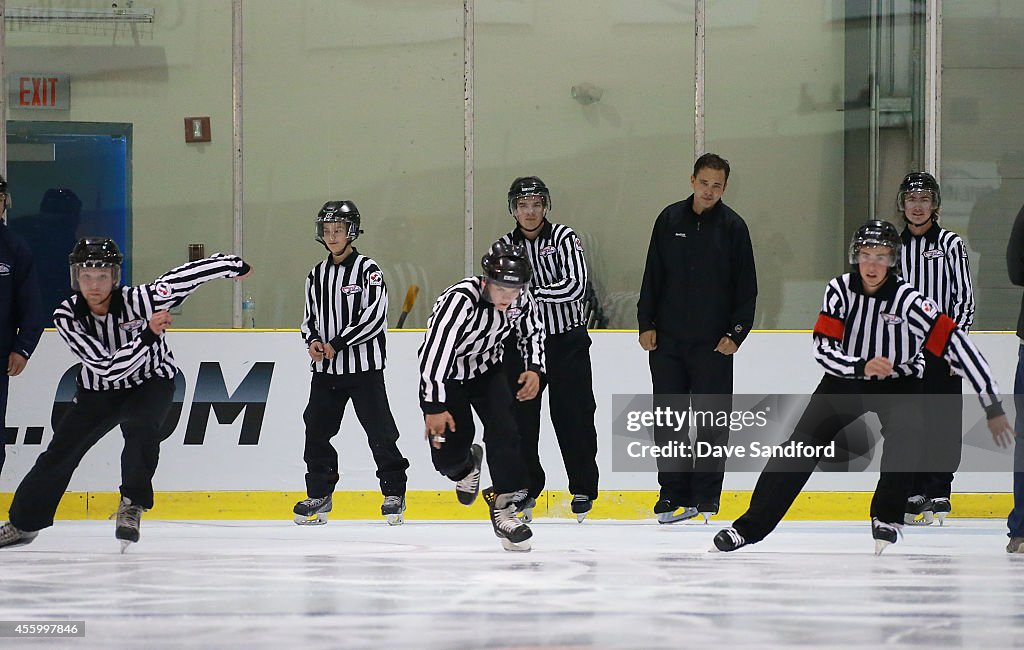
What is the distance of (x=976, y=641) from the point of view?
3109mm

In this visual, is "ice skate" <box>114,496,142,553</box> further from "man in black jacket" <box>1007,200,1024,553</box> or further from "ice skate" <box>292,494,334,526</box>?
"man in black jacket" <box>1007,200,1024,553</box>

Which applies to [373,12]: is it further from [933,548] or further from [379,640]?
[379,640]

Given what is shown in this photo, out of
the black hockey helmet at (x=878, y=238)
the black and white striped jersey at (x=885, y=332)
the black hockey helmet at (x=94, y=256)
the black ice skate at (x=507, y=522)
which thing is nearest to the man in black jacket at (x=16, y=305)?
the black hockey helmet at (x=94, y=256)

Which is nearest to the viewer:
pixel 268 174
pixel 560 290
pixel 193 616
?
pixel 193 616

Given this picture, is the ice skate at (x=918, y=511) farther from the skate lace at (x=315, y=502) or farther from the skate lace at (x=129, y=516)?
the skate lace at (x=129, y=516)

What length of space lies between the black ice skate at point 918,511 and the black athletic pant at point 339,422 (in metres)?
2.36

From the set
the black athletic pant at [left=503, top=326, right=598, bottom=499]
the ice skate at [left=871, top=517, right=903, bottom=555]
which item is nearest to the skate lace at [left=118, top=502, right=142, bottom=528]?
the black athletic pant at [left=503, top=326, right=598, bottom=499]

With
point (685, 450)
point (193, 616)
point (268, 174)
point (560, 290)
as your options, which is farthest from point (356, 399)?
point (193, 616)

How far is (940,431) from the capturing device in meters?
5.93

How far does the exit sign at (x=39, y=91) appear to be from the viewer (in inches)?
300

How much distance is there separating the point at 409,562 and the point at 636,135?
402cm

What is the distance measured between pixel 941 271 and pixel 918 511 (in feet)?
3.65

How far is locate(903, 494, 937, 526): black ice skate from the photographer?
19.8 feet

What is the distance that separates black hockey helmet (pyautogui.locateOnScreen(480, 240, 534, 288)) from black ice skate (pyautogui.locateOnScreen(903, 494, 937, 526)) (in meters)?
2.44
